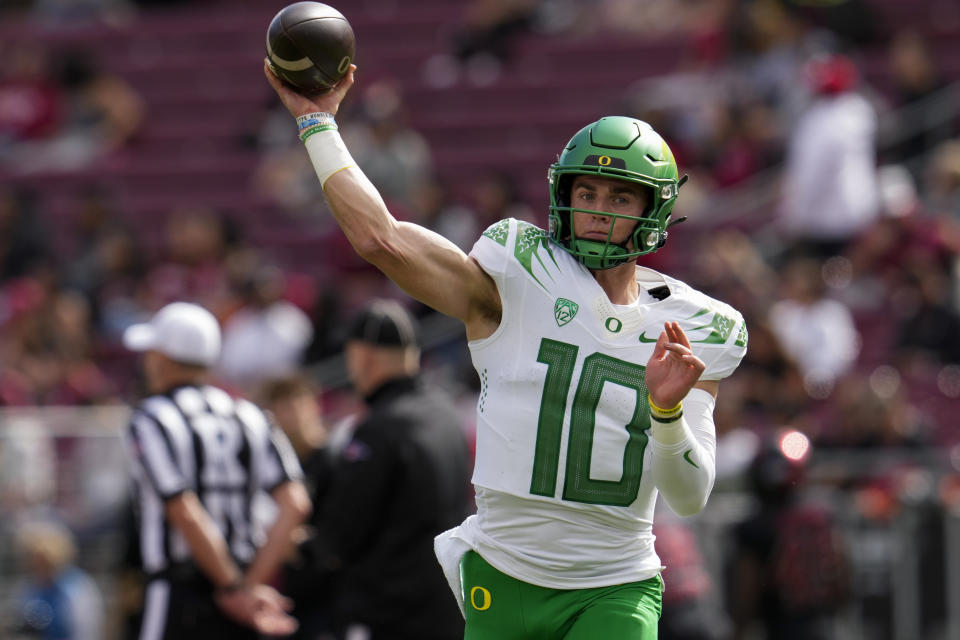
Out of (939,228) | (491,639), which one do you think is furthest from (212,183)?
(491,639)

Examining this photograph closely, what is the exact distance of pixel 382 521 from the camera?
20.1ft

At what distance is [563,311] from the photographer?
4.11m

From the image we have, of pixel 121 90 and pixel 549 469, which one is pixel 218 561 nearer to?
pixel 549 469

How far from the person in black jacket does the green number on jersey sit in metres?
2.04

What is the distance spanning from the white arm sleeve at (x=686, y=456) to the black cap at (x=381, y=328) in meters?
2.33

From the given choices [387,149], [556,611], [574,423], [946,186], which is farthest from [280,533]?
[387,149]

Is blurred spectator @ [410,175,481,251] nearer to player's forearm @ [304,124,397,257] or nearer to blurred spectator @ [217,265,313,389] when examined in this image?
blurred spectator @ [217,265,313,389]

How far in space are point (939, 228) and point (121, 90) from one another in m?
8.99

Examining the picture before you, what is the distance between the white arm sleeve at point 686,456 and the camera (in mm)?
3904

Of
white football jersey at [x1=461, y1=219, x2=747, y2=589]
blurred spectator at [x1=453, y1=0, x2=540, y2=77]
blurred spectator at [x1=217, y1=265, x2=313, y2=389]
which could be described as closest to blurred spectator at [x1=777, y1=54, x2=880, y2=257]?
blurred spectator at [x1=217, y1=265, x2=313, y2=389]

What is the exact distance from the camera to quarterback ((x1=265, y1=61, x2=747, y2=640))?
4027mm

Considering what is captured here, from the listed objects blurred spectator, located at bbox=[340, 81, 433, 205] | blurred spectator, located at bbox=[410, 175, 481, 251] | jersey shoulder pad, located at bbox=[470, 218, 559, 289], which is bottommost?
jersey shoulder pad, located at bbox=[470, 218, 559, 289]

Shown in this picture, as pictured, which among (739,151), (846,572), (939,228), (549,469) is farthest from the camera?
(739,151)

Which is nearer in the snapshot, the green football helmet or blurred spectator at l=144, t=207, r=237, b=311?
the green football helmet
